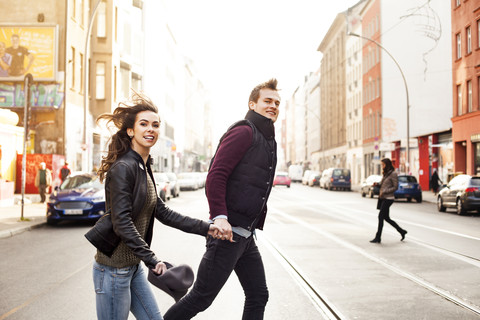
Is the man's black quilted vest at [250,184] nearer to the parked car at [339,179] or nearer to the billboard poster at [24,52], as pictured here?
the billboard poster at [24,52]

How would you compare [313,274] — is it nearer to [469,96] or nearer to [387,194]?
[387,194]

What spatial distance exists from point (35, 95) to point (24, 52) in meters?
2.31

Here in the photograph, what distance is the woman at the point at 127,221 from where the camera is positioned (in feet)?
10.7

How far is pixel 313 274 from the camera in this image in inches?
314

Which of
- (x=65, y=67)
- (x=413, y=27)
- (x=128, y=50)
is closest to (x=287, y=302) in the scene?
(x=65, y=67)

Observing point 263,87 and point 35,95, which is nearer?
point 263,87

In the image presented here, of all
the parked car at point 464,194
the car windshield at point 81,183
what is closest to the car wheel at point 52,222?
the car windshield at point 81,183

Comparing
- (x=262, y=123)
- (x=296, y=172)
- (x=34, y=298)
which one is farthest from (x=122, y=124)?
(x=296, y=172)

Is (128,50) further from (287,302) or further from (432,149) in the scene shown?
(287,302)

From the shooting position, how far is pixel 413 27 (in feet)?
172

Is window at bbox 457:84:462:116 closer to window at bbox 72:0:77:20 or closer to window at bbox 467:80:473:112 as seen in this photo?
window at bbox 467:80:473:112

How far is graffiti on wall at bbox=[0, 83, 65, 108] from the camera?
2978cm

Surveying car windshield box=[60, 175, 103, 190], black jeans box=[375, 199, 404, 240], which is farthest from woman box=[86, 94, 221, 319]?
car windshield box=[60, 175, 103, 190]

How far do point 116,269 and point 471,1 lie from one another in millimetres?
35771
